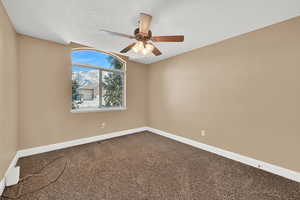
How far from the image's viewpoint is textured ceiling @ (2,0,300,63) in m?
1.65

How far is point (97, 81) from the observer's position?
3.52 metres

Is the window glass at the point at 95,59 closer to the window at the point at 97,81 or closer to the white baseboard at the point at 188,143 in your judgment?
the window at the point at 97,81

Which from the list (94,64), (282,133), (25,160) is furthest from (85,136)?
(282,133)

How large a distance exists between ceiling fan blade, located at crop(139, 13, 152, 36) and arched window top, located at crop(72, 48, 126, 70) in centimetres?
213

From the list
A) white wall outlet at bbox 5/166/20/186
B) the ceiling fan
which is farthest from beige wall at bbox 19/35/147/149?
the ceiling fan

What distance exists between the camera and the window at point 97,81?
10.5 feet

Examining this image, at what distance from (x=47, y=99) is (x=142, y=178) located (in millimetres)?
2582

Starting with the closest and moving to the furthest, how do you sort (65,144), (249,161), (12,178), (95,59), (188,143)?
(12,178)
(249,161)
(65,144)
(188,143)
(95,59)

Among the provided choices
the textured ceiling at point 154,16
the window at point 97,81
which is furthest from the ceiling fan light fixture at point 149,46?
the window at point 97,81

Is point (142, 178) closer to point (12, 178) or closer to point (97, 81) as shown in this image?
point (12, 178)

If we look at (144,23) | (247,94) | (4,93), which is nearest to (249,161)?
(247,94)

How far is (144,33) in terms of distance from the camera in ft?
6.03

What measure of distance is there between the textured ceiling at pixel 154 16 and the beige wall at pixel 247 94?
0.33 meters

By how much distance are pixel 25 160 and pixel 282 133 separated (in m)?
4.44
